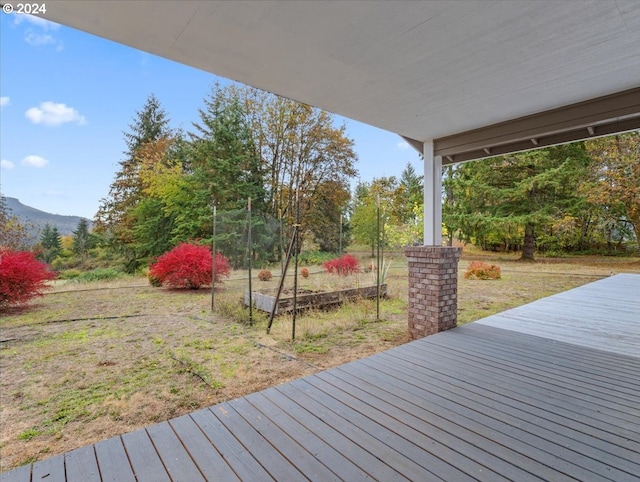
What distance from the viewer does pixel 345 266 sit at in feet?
24.4

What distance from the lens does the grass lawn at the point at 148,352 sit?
2396mm

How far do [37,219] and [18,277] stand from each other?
8341 mm

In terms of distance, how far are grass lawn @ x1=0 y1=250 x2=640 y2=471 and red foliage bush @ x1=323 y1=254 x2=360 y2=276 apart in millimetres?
287

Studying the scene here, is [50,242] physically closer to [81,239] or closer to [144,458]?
[81,239]

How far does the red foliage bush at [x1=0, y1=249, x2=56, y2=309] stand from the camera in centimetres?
544

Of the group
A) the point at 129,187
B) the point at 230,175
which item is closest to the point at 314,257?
the point at 230,175

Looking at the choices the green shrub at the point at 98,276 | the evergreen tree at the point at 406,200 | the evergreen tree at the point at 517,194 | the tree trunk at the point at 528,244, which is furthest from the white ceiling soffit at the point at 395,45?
the tree trunk at the point at 528,244

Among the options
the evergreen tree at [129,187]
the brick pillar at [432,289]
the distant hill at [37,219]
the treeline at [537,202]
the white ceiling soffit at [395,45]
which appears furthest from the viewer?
the evergreen tree at [129,187]

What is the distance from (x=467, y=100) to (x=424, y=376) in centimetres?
233

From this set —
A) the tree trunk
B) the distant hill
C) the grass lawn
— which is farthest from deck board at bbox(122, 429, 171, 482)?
the tree trunk

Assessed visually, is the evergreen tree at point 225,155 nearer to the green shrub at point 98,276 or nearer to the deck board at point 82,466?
the green shrub at point 98,276

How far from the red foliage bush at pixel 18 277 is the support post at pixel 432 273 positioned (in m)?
6.51

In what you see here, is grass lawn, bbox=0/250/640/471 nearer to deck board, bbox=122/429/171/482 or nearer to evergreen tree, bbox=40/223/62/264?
deck board, bbox=122/429/171/482

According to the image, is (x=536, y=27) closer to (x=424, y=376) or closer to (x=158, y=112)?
(x=424, y=376)
